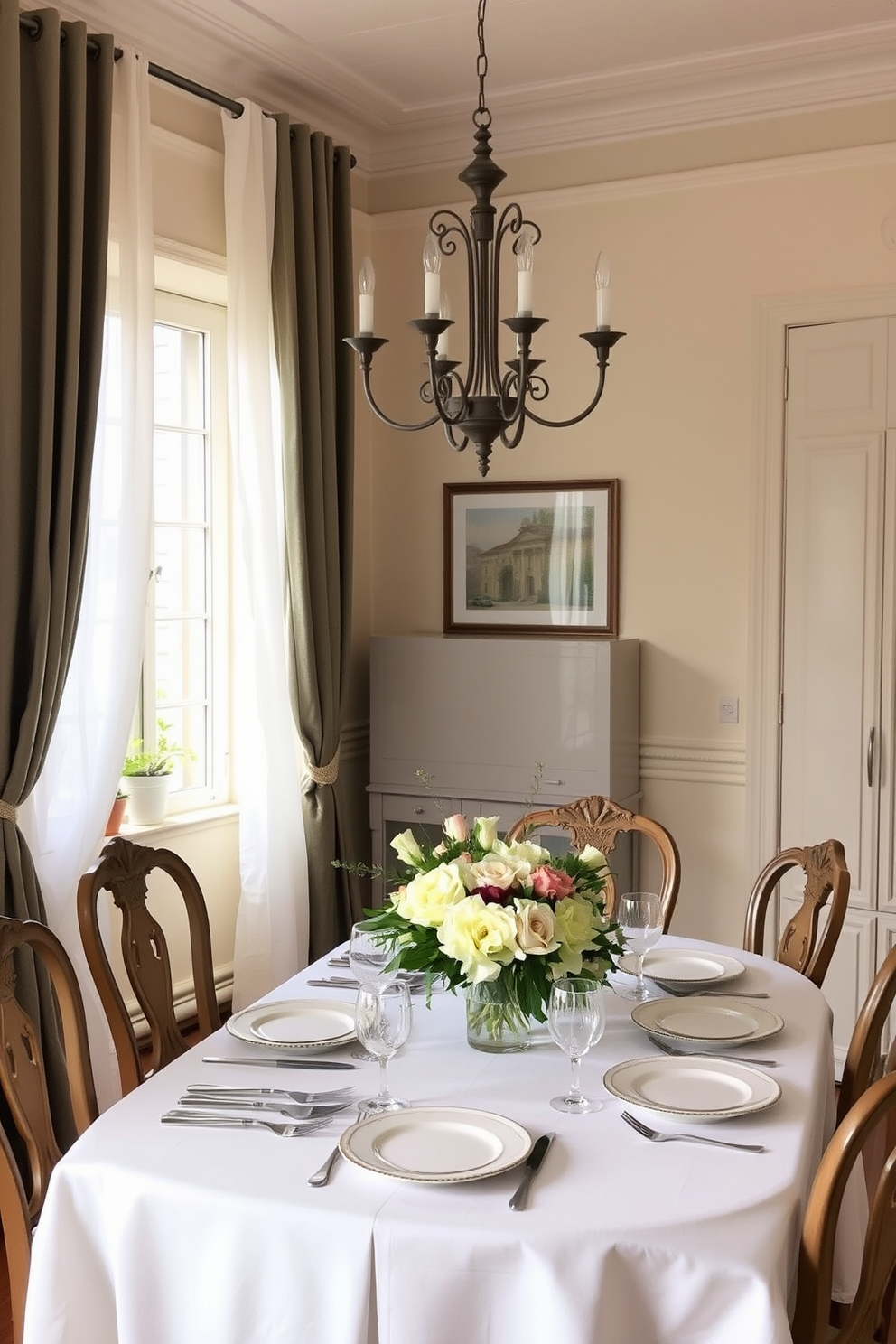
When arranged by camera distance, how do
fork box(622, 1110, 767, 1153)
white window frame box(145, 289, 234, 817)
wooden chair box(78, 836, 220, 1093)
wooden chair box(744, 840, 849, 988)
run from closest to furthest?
fork box(622, 1110, 767, 1153) → wooden chair box(78, 836, 220, 1093) → wooden chair box(744, 840, 849, 988) → white window frame box(145, 289, 234, 817)

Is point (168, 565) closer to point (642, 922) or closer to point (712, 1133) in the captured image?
point (642, 922)

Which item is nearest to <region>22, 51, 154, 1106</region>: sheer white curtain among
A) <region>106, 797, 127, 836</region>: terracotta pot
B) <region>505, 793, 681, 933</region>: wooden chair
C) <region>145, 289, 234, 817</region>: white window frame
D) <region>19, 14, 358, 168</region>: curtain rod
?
<region>19, 14, 358, 168</region>: curtain rod

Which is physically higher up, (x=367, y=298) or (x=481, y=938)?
(x=367, y=298)

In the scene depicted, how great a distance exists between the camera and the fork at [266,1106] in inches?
71.4

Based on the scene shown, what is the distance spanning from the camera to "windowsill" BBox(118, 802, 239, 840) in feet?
12.6

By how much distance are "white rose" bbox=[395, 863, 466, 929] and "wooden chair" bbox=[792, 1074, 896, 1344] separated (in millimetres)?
696

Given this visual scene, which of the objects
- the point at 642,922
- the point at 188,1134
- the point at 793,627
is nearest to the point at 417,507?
the point at 793,627

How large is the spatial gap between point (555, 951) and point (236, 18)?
289 centimetres

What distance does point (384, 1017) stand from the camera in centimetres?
175

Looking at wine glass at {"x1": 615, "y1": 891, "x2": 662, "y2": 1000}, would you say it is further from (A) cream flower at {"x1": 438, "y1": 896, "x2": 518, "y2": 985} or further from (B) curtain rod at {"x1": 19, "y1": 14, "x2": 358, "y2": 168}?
(B) curtain rod at {"x1": 19, "y1": 14, "x2": 358, "y2": 168}

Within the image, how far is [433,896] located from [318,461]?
2.35m

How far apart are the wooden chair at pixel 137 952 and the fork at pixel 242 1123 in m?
0.55

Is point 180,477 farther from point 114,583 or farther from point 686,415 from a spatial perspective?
point 686,415

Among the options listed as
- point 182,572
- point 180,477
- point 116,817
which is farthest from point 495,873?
point 180,477
